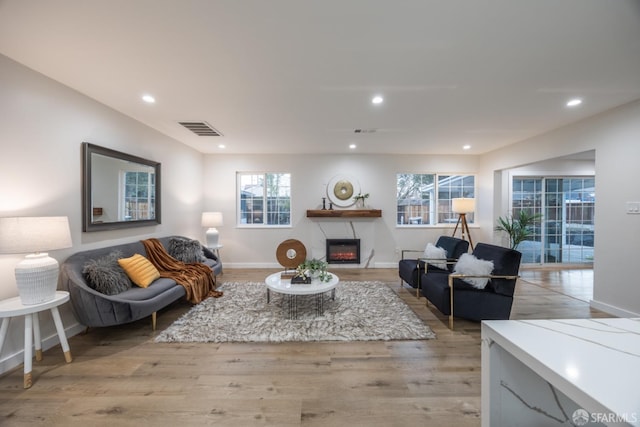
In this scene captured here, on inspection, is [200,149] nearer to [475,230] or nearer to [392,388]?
[392,388]

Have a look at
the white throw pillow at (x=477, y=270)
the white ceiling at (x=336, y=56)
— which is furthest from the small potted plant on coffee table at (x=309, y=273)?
the white ceiling at (x=336, y=56)

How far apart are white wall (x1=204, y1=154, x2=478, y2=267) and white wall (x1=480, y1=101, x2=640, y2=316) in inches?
93.5

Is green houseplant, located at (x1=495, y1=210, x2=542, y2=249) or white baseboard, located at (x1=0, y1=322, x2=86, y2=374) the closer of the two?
white baseboard, located at (x1=0, y1=322, x2=86, y2=374)

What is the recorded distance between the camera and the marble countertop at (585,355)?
573 mm

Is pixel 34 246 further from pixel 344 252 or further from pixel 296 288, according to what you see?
pixel 344 252

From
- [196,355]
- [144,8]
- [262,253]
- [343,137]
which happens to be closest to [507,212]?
[343,137]

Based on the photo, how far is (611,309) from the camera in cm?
308

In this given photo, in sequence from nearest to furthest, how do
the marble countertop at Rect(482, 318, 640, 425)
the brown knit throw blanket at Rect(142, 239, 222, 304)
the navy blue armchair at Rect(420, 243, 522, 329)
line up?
the marble countertop at Rect(482, 318, 640, 425) → the navy blue armchair at Rect(420, 243, 522, 329) → the brown knit throw blanket at Rect(142, 239, 222, 304)

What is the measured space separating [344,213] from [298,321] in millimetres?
2773

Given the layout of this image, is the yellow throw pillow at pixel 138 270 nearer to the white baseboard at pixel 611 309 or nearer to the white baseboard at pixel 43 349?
the white baseboard at pixel 43 349

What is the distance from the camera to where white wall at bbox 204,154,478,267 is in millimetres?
5426

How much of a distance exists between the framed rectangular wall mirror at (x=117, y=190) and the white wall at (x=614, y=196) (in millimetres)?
6067

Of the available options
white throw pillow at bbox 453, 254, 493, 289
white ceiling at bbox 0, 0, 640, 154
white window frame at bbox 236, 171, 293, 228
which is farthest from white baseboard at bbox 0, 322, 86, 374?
white throw pillow at bbox 453, 254, 493, 289

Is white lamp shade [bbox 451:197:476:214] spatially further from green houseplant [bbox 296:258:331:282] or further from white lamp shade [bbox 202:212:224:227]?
white lamp shade [bbox 202:212:224:227]
